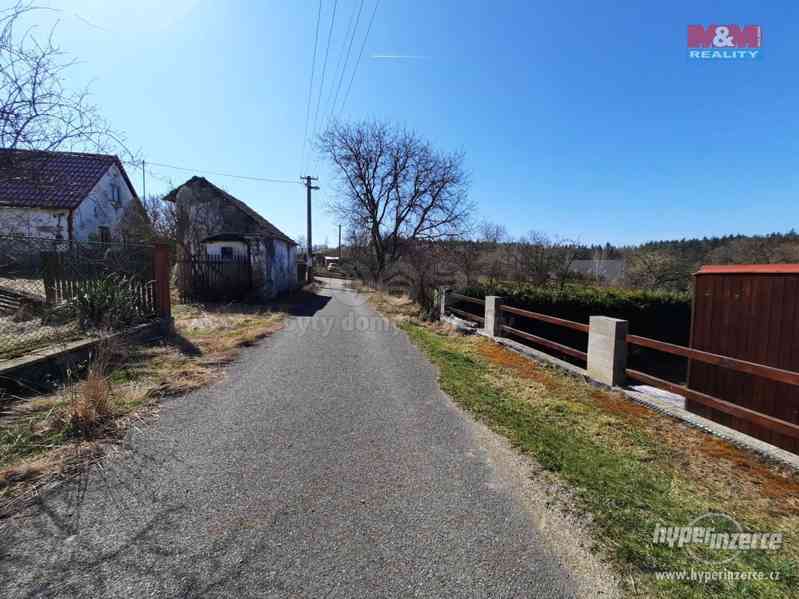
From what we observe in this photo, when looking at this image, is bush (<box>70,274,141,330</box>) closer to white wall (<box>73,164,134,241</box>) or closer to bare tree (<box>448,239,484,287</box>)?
bare tree (<box>448,239,484,287</box>)

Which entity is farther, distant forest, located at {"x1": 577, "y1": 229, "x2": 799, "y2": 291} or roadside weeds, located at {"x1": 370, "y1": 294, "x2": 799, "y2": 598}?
distant forest, located at {"x1": 577, "y1": 229, "x2": 799, "y2": 291}

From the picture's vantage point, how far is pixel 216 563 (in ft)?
6.16

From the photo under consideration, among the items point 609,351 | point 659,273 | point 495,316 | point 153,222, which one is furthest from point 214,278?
point 659,273

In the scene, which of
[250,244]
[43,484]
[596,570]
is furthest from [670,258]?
[43,484]

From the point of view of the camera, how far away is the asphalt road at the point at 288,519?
1.78m

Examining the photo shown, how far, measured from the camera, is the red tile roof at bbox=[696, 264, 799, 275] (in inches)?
202

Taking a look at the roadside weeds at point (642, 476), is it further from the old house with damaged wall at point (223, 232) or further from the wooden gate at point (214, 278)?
the old house with damaged wall at point (223, 232)

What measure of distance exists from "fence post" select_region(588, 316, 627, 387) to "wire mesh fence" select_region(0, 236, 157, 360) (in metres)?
8.33

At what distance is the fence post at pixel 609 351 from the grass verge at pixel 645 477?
0.33 m

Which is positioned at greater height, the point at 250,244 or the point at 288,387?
the point at 250,244

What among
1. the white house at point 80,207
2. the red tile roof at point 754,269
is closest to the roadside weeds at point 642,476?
the red tile roof at point 754,269

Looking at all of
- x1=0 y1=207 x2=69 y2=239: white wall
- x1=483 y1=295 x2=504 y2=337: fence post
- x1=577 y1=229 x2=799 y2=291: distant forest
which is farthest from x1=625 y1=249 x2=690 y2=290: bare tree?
x1=0 y1=207 x2=69 y2=239: white wall

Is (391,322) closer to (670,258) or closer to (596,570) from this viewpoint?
(596,570)

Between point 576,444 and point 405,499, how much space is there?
76.2 inches
